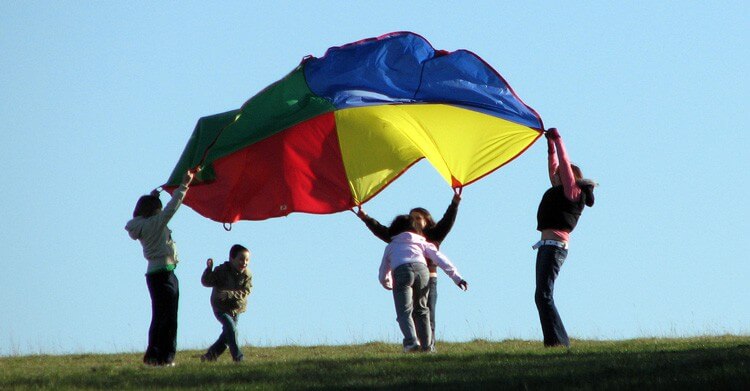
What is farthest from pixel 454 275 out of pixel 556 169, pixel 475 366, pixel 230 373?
pixel 230 373

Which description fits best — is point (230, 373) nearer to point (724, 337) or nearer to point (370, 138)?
point (370, 138)

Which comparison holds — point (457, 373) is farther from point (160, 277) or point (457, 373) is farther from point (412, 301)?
point (160, 277)

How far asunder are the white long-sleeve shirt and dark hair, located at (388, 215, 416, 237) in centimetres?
12

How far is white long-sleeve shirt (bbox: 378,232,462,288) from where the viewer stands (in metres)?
14.2

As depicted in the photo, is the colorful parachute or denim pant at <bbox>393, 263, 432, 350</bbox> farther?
the colorful parachute

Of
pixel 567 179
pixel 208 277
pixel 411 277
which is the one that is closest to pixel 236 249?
pixel 208 277

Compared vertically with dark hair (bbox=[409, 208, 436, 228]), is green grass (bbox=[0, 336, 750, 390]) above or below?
below

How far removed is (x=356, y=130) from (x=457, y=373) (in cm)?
621

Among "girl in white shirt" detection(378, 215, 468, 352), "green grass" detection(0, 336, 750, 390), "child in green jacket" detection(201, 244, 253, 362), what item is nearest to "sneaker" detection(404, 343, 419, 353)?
"girl in white shirt" detection(378, 215, 468, 352)

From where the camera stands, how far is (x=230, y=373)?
11.5 m

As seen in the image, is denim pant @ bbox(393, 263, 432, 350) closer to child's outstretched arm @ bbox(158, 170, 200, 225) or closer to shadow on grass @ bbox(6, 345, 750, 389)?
shadow on grass @ bbox(6, 345, 750, 389)

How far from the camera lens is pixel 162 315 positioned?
12961 millimetres

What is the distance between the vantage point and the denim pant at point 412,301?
1409cm

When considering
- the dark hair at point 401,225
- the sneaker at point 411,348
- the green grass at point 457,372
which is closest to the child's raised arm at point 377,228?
the dark hair at point 401,225
